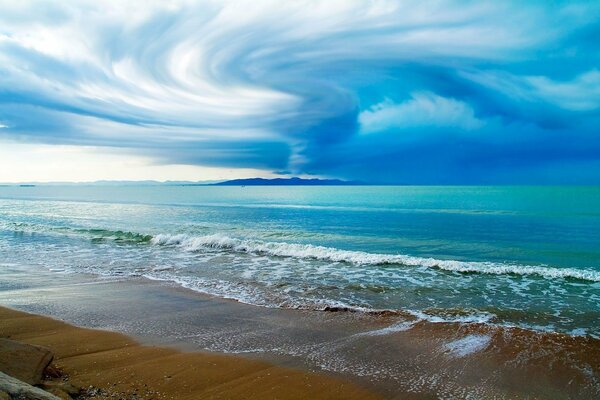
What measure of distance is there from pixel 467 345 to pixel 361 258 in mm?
11482

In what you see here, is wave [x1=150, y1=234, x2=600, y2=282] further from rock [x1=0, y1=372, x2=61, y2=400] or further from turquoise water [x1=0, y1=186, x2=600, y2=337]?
rock [x1=0, y1=372, x2=61, y2=400]

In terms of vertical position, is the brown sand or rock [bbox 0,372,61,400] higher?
rock [bbox 0,372,61,400]

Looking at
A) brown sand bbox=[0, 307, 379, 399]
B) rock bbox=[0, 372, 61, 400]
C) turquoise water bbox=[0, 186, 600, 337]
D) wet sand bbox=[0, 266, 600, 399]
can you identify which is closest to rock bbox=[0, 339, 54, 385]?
brown sand bbox=[0, 307, 379, 399]

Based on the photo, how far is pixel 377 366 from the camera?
7.29 metres

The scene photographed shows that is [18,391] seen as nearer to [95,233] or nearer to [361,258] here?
[361,258]

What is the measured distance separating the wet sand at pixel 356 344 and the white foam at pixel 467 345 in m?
0.02

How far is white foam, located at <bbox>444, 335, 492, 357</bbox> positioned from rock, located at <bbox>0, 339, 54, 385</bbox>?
7241 mm

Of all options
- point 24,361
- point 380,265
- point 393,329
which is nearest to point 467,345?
point 393,329

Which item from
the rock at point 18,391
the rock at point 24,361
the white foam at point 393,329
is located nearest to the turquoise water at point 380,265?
the white foam at point 393,329

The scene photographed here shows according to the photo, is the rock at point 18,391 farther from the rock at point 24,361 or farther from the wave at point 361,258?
the wave at point 361,258

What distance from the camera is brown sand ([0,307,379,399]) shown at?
20.0 ft

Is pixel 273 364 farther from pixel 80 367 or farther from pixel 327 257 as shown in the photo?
pixel 327 257

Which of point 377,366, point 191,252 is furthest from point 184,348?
point 191,252

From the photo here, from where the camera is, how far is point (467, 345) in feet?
28.0
